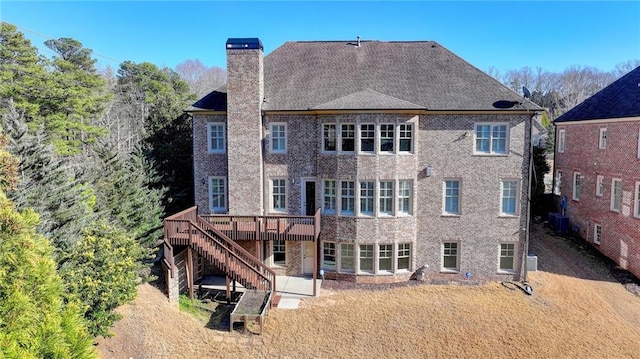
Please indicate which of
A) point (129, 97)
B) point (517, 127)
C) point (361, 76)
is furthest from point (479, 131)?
point (129, 97)

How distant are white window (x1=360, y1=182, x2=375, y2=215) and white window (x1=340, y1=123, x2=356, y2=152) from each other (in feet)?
5.68

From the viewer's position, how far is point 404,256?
17.5 meters

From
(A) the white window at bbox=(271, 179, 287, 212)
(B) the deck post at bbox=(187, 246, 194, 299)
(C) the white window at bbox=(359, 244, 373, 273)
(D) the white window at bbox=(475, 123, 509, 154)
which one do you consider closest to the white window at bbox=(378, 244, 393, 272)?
(C) the white window at bbox=(359, 244, 373, 273)

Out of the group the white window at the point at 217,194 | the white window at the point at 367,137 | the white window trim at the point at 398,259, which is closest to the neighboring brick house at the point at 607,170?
the white window trim at the point at 398,259

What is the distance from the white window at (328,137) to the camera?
1700 centimetres

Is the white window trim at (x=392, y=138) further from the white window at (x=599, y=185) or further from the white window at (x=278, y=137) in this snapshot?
the white window at (x=599, y=185)

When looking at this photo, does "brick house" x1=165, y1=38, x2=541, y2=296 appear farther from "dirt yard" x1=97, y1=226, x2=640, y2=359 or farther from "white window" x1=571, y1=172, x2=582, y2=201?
"white window" x1=571, y1=172, x2=582, y2=201

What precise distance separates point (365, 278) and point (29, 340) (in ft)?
42.9

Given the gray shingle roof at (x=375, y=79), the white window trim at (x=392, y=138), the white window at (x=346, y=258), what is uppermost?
the gray shingle roof at (x=375, y=79)

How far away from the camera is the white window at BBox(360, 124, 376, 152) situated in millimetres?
16497

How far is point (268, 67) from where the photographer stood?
64.9 feet

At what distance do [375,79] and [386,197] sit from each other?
623 cm

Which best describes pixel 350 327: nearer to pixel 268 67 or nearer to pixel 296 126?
pixel 296 126

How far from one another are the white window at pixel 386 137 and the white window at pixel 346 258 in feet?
15.9
